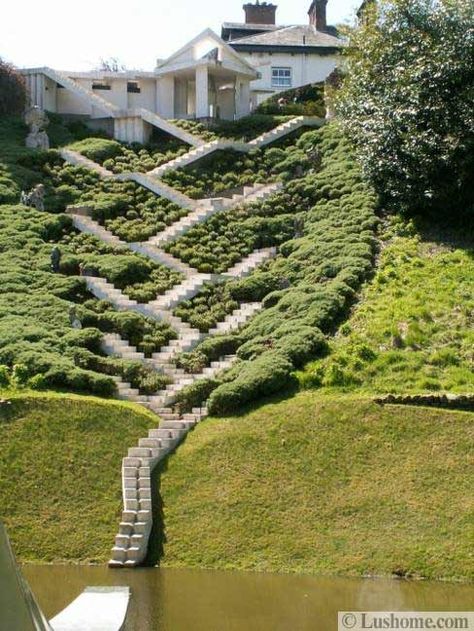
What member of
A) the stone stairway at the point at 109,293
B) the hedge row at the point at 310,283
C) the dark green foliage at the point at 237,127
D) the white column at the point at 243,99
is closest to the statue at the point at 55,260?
the stone stairway at the point at 109,293

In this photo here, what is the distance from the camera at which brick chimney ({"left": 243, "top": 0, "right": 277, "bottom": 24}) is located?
63062 millimetres

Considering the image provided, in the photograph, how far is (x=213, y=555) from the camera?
60.5 ft

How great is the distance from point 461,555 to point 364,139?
20.1m

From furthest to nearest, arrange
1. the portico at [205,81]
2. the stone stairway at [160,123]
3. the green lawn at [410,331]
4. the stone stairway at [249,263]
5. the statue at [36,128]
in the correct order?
the portico at [205,81] < the stone stairway at [160,123] < the statue at [36,128] < the stone stairway at [249,263] < the green lawn at [410,331]

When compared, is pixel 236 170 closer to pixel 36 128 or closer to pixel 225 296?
pixel 36 128

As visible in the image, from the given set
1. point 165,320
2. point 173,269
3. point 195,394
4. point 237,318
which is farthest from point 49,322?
point 173,269

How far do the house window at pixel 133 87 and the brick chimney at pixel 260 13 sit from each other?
15484 millimetres

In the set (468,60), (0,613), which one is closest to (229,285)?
(468,60)

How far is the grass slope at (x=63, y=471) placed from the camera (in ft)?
62.6

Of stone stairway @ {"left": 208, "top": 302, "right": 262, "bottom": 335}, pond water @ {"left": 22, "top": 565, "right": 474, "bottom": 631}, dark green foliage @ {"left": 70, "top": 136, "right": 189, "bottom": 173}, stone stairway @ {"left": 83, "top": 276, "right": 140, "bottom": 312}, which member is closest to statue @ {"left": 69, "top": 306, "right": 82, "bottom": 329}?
stone stairway @ {"left": 83, "top": 276, "right": 140, "bottom": 312}

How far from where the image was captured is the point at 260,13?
6334cm

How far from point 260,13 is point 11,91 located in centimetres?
2226

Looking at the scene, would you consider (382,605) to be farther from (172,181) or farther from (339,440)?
(172,181)

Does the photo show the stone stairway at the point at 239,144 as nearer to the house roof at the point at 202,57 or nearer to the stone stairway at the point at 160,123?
the stone stairway at the point at 160,123
